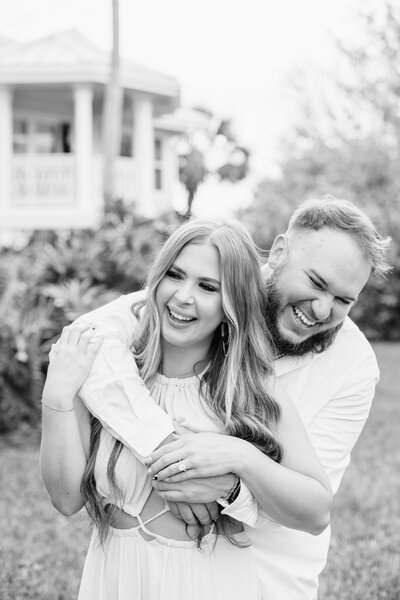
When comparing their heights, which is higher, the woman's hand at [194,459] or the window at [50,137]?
the window at [50,137]

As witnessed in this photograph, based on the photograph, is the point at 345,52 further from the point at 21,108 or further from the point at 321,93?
the point at 21,108

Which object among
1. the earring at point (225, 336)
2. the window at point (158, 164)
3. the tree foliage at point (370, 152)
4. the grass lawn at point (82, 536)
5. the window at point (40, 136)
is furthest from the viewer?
the window at point (158, 164)

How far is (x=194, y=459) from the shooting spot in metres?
2.50

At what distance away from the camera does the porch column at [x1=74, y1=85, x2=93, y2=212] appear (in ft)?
69.7

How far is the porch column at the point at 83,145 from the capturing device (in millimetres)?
21234

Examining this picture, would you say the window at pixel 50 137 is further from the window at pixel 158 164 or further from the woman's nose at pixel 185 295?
the woman's nose at pixel 185 295

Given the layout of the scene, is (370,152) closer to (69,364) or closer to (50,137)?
(50,137)

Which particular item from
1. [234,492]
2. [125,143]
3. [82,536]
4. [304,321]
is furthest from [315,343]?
[125,143]

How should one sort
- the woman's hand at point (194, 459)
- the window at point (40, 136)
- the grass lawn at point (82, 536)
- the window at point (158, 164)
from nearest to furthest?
the woman's hand at point (194, 459)
the grass lawn at point (82, 536)
the window at point (40, 136)
the window at point (158, 164)

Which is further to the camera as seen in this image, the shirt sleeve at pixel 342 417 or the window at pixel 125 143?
the window at pixel 125 143

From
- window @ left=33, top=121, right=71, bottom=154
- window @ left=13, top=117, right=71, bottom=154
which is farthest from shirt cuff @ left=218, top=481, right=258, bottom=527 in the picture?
window @ left=33, top=121, right=71, bottom=154

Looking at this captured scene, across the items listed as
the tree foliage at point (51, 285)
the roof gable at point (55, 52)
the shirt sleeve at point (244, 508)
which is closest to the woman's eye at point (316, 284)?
the shirt sleeve at point (244, 508)

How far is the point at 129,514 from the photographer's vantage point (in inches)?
107

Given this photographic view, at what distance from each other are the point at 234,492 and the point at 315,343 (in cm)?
65
